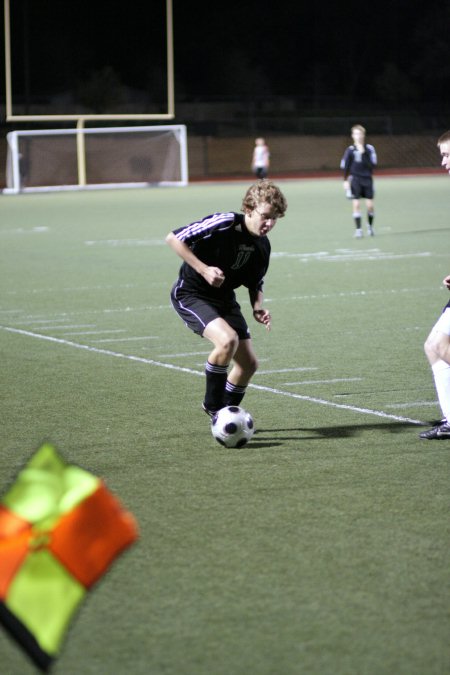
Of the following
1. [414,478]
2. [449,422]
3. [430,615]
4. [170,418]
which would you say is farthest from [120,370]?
[430,615]

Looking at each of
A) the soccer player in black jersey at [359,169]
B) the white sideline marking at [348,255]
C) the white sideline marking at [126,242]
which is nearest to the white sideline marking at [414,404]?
the white sideline marking at [348,255]

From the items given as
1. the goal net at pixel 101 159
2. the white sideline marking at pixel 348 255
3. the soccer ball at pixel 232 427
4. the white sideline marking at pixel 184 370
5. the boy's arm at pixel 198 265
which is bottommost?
the goal net at pixel 101 159

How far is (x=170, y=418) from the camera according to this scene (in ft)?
23.8

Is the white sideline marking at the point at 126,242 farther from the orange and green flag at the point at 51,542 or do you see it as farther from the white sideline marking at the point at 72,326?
the orange and green flag at the point at 51,542

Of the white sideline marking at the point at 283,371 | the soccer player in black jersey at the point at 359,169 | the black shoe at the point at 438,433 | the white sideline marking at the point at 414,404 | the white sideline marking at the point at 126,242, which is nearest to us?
the black shoe at the point at 438,433

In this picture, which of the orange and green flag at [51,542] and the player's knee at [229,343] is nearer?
the orange and green flag at [51,542]

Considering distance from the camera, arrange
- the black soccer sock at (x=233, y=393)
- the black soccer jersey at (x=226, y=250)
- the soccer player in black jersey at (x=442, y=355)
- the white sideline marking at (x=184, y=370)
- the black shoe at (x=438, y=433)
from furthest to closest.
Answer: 1. the white sideline marking at (x=184, y=370)
2. the black soccer sock at (x=233, y=393)
3. the black soccer jersey at (x=226, y=250)
4. the black shoe at (x=438, y=433)
5. the soccer player in black jersey at (x=442, y=355)

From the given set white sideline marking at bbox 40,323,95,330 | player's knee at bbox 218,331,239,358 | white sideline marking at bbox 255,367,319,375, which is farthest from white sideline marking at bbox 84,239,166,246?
player's knee at bbox 218,331,239,358

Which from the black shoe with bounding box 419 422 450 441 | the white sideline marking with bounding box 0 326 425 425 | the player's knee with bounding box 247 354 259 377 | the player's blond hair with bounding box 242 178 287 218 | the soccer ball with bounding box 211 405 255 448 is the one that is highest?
the player's blond hair with bounding box 242 178 287 218

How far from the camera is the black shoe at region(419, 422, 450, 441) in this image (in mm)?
6594

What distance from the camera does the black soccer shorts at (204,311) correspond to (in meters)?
6.82

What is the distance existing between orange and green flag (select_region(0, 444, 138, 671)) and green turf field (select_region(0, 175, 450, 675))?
3.05 feet

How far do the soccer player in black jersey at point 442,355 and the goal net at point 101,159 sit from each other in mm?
30927

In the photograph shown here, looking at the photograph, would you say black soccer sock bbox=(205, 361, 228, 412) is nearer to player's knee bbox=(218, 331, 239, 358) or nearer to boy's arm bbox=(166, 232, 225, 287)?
player's knee bbox=(218, 331, 239, 358)
